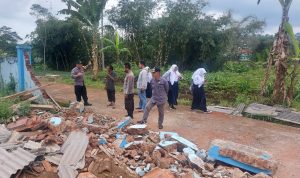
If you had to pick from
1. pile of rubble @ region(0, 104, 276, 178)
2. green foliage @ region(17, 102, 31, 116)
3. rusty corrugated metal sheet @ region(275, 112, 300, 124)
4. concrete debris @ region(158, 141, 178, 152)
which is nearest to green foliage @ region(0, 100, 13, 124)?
green foliage @ region(17, 102, 31, 116)

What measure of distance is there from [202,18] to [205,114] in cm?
967

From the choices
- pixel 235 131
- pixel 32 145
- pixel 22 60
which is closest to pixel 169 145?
pixel 32 145

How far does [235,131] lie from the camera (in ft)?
27.9

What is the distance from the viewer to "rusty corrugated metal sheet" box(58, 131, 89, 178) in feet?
17.2

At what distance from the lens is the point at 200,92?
10.5 m

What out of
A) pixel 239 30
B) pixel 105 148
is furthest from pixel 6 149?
pixel 239 30

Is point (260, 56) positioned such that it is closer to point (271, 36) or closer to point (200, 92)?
point (271, 36)

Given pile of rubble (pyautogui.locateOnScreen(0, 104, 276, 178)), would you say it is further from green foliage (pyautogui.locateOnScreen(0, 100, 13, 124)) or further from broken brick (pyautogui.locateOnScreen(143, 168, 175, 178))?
green foliage (pyautogui.locateOnScreen(0, 100, 13, 124))

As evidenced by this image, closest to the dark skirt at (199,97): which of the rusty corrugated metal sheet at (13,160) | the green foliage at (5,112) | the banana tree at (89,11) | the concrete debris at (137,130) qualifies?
the concrete debris at (137,130)

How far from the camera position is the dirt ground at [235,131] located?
684 cm

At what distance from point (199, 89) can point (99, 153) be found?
17.2 feet

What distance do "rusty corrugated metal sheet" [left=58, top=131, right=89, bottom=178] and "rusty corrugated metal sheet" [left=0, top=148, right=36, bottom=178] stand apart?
544 mm

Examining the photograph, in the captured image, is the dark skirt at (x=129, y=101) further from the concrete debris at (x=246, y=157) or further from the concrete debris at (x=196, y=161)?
the concrete debris at (x=246, y=157)

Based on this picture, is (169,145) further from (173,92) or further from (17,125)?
(173,92)
